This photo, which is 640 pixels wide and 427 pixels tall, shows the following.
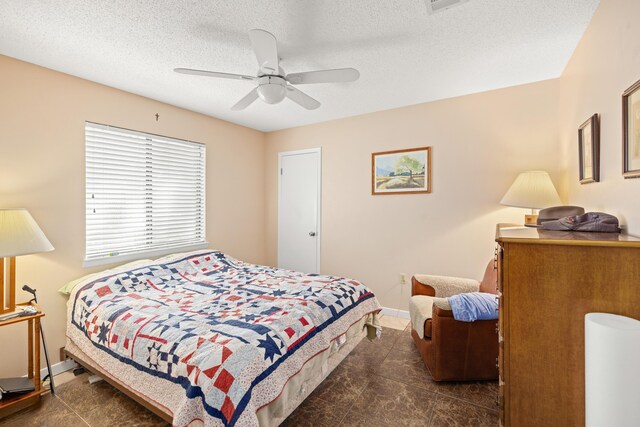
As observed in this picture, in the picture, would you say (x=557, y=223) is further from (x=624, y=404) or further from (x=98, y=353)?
(x=98, y=353)

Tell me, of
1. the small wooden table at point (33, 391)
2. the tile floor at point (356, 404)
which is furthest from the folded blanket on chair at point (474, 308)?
the small wooden table at point (33, 391)

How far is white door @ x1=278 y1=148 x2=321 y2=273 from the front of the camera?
422 centimetres

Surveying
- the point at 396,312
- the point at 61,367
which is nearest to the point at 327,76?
the point at 396,312

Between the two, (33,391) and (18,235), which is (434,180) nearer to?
(18,235)

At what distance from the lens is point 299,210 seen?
4.37 m

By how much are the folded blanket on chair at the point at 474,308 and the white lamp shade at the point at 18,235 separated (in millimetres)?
3016

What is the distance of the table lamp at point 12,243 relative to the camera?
1.93 m

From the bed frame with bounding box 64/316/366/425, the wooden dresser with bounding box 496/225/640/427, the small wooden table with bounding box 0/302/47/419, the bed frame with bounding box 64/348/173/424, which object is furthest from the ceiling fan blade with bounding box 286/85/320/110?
the small wooden table with bounding box 0/302/47/419

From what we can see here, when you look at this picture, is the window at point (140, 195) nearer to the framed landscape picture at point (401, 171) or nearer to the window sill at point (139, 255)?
the window sill at point (139, 255)

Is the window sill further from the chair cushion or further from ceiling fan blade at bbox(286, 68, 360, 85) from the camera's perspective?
the chair cushion

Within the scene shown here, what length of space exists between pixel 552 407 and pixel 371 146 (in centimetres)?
307

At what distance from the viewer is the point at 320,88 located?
2959 mm

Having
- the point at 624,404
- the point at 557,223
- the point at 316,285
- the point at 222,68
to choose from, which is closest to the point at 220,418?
the point at 316,285

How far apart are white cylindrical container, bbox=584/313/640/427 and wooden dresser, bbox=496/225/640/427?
0.12 metres
